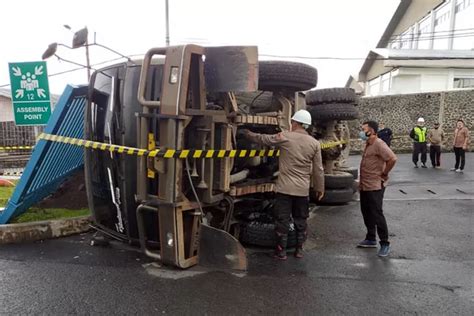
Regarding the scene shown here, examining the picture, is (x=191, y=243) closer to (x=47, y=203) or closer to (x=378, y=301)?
(x=378, y=301)

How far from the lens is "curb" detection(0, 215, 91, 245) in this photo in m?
5.00

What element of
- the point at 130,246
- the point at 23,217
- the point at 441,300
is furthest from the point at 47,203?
the point at 441,300

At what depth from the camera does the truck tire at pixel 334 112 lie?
7.04m

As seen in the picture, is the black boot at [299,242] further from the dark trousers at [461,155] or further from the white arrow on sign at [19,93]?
the dark trousers at [461,155]

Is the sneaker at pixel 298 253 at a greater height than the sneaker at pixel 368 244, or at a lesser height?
greater

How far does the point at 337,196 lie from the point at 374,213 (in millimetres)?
2551

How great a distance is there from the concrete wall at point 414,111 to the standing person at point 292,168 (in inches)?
625

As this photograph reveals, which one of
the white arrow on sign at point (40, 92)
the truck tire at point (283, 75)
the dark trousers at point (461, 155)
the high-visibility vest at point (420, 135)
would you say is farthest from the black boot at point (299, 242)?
the high-visibility vest at point (420, 135)

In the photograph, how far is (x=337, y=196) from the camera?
738cm

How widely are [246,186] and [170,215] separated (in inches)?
42.1

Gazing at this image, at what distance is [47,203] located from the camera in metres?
6.32

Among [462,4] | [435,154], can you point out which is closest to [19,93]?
[435,154]

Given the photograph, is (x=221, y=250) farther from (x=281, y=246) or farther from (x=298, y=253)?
(x=298, y=253)

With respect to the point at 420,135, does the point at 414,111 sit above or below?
above
